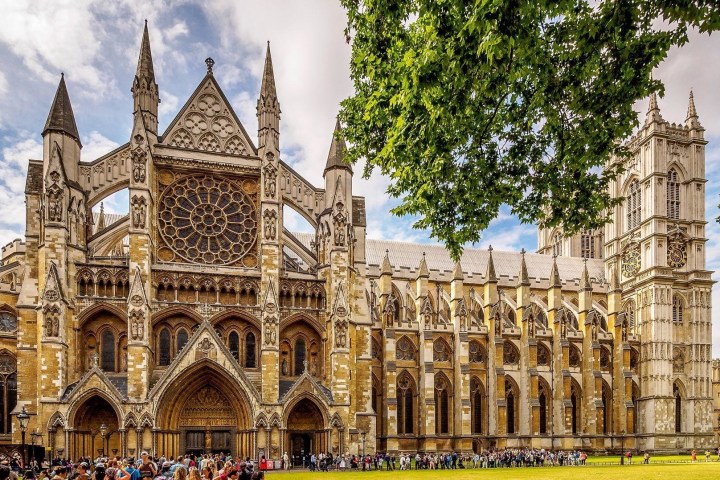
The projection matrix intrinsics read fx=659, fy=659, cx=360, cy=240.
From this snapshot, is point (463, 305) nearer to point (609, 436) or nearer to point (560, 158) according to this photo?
point (609, 436)

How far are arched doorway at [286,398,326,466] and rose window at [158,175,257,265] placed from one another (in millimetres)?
8728

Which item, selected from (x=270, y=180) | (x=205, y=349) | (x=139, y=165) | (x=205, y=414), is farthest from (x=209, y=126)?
(x=205, y=414)

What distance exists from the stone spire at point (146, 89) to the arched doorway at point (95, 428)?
558 inches

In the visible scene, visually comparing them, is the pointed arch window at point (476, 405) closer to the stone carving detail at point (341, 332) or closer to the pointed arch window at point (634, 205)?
the stone carving detail at point (341, 332)

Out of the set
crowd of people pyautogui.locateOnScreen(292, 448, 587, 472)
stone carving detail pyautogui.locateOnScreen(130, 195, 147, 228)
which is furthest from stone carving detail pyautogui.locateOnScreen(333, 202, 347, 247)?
crowd of people pyautogui.locateOnScreen(292, 448, 587, 472)

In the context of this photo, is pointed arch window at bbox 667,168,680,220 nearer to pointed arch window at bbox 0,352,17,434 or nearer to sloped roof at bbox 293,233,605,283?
sloped roof at bbox 293,233,605,283

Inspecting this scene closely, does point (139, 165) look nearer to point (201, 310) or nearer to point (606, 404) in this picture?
point (201, 310)

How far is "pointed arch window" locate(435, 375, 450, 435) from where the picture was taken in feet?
163

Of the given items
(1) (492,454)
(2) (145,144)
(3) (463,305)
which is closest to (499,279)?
(3) (463,305)

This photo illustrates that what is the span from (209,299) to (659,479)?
22157 mm

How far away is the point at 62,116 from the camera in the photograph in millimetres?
33094

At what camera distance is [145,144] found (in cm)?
3331

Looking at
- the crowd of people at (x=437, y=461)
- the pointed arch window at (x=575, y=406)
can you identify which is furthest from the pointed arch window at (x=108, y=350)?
the pointed arch window at (x=575, y=406)

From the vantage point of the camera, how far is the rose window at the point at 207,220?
114ft
